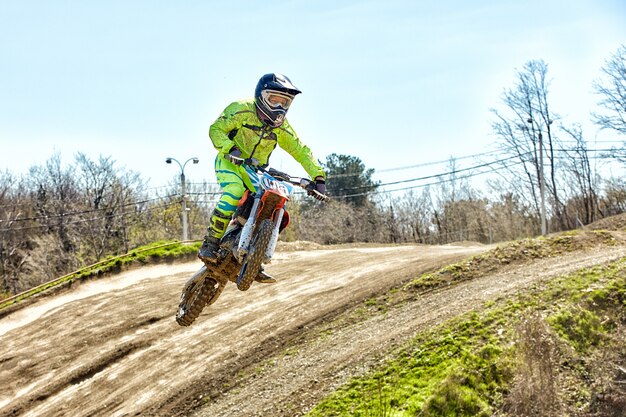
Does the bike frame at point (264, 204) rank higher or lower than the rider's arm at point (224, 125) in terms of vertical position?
lower

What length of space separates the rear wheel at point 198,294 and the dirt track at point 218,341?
3052 millimetres

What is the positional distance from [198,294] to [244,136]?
8.83 ft

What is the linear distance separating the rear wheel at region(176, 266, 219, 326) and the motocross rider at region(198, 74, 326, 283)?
2.42 feet

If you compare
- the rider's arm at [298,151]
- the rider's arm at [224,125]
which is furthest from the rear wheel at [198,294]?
the rider's arm at [298,151]

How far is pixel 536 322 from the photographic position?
1116cm

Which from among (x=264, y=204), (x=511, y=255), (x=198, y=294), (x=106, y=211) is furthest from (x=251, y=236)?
(x=106, y=211)

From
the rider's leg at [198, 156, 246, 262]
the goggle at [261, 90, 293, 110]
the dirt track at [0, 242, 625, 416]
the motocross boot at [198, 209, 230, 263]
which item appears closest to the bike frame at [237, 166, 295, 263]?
the rider's leg at [198, 156, 246, 262]

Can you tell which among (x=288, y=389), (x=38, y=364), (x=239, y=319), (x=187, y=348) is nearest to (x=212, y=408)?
(x=288, y=389)

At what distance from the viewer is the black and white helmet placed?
9211mm

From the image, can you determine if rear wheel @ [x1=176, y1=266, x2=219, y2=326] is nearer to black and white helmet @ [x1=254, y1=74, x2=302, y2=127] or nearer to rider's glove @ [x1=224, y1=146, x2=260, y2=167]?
rider's glove @ [x1=224, y1=146, x2=260, y2=167]

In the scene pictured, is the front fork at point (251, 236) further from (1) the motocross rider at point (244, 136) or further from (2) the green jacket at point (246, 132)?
(2) the green jacket at point (246, 132)

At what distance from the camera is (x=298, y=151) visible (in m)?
10.0

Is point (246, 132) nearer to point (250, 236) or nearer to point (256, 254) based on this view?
point (250, 236)

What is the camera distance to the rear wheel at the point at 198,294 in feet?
33.4
